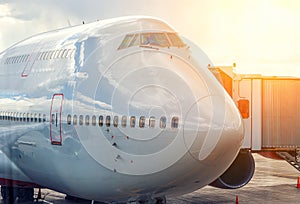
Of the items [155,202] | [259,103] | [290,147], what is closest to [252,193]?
[290,147]

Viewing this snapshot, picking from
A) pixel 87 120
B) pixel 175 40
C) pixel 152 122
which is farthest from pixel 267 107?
pixel 152 122

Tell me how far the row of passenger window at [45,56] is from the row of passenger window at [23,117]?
1.50 m

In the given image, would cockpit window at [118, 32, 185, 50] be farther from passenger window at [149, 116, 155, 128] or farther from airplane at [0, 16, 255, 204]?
passenger window at [149, 116, 155, 128]

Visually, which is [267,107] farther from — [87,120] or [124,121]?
[124,121]

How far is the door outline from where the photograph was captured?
13095 mm

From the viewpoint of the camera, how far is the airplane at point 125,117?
1107 centimetres

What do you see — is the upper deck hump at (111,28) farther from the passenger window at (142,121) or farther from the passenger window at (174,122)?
the passenger window at (174,122)

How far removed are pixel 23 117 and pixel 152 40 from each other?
4.47 m

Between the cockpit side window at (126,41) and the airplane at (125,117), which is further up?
the cockpit side window at (126,41)

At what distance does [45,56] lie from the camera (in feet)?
49.9

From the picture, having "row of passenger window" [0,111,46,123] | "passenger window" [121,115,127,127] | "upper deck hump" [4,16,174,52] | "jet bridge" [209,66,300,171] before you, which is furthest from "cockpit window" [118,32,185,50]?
"jet bridge" [209,66,300,171]

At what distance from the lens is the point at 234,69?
1880 cm

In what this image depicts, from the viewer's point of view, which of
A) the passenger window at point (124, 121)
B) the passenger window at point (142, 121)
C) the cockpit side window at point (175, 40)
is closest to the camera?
the passenger window at point (142, 121)

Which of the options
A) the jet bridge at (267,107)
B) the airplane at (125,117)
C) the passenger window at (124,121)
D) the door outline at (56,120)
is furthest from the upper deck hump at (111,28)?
→ the jet bridge at (267,107)
